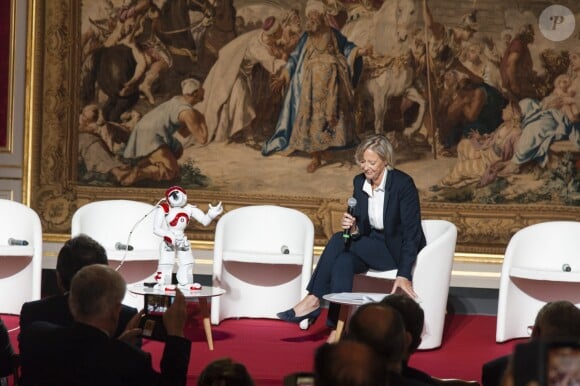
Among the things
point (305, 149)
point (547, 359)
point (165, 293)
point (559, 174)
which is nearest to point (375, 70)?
point (305, 149)

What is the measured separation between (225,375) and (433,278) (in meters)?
4.47

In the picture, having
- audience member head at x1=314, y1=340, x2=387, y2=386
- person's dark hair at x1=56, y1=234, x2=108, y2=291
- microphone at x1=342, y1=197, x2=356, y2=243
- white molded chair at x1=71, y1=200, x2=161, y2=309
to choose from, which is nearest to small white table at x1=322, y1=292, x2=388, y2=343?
microphone at x1=342, y1=197, x2=356, y2=243

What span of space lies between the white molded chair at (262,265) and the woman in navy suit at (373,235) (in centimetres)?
75

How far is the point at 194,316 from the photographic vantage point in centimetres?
745

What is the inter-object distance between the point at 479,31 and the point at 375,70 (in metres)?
0.89

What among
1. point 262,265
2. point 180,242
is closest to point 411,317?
point 180,242

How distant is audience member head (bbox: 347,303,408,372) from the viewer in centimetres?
282

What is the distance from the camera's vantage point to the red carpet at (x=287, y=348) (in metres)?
5.75

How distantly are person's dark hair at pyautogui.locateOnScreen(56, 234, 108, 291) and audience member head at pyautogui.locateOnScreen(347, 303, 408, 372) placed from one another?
152cm

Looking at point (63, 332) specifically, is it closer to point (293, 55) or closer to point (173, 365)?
point (173, 365)

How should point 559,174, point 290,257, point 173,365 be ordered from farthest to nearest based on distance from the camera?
point 559,174 → point 290,257 → point 173,365

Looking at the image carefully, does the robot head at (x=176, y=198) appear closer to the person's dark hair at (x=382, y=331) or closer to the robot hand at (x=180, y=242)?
the robot hand at (x=180, y=242)

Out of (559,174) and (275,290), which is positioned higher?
(559,174)

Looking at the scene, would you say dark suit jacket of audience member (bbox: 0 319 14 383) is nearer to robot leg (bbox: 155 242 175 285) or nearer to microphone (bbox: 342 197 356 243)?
robot leg (bbox: 155 242 175 285)
